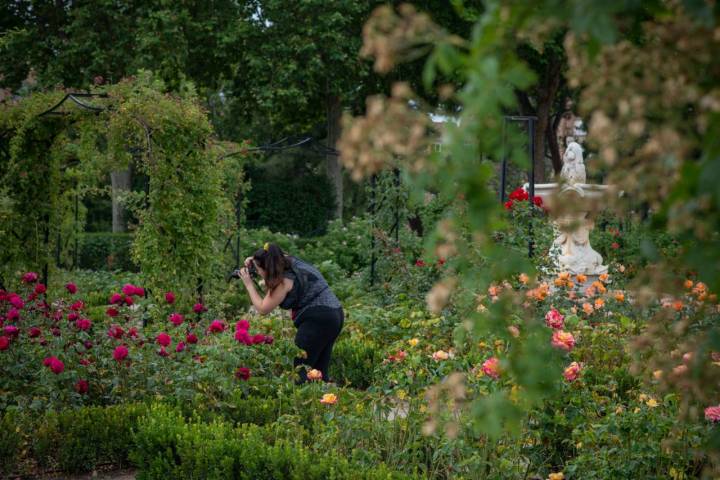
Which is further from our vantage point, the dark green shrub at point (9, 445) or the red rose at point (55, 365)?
the red rose at point (55, 365)

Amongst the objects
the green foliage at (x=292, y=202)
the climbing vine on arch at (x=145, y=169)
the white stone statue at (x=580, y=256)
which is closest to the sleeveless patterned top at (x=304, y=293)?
the climbing vine on arch at (x=145, y=169)

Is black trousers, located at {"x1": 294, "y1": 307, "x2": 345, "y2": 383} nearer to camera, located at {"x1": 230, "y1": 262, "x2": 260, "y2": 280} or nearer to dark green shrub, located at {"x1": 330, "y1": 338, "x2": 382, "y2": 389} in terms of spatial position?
camera, located at {"x1": 230, "y1": 262, "x2": 260, "y2": 280}

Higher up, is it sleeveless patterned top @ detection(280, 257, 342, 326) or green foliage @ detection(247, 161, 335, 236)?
green foliage @ detection(247, 161, 335, 236)

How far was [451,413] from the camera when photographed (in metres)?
4.21

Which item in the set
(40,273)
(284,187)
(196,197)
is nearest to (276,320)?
(196,197)

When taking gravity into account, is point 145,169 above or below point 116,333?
above

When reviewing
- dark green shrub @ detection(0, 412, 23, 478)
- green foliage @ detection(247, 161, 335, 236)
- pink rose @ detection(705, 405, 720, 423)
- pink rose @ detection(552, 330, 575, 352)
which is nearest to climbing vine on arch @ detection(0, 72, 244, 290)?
dark green shrub @ detection(0, 412, 23, 478)

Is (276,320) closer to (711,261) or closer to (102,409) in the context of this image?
(102,409)

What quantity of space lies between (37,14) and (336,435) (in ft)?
59.5

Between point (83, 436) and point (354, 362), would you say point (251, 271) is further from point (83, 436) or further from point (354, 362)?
point (83, 436)

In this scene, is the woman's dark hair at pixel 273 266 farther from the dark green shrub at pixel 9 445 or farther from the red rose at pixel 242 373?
the dark green shrub at pixel 9 445

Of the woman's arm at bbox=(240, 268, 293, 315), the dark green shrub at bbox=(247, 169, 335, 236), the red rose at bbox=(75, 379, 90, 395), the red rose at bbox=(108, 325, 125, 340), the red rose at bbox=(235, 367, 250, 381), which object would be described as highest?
the dark green shrub at bbox=(247, 169, 335, 236)

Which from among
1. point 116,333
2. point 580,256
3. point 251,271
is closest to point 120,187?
point 580,256

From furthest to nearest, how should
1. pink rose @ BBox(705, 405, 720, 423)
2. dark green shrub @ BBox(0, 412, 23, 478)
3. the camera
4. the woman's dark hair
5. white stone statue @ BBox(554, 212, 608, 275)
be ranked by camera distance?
white stone statue @ BBox(554, 212, 608, 275), the camera, the woman's dark hair, dark green shrub @ BBox(0, 412, 23, 478), pink rose @ BBox(705, 405, 720, 423)
